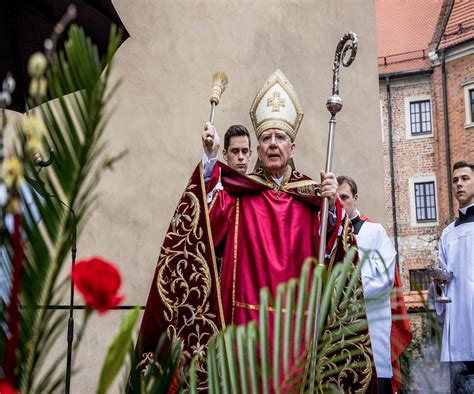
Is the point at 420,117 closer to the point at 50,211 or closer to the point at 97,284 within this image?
the point at 50,211

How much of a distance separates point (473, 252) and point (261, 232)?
2.53 meters

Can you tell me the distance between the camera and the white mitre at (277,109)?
446 cm

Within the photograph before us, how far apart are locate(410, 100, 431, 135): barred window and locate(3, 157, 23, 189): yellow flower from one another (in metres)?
32.8

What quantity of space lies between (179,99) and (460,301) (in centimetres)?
296

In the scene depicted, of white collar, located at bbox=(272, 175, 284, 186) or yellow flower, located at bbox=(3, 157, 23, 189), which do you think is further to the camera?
white collar, located at bbox=(272, 175, 284, 186)

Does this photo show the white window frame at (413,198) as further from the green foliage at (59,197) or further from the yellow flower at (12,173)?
the yellow flower at (12,173)

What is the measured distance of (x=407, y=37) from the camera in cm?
3253

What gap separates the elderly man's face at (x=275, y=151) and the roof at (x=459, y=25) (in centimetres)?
2655

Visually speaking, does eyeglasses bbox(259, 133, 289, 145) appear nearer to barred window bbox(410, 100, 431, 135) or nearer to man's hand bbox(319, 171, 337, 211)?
man's hand bbox(319, 171, 337, 211)

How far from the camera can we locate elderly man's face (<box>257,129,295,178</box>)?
429 cm

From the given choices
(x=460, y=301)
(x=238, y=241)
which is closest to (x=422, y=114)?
(x=460, y=301)

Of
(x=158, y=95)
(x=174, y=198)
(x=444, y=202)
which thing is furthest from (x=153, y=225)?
(x=444, y=202)

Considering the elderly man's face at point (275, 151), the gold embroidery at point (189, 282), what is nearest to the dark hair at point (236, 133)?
the elderly man's face at point (275, 151)

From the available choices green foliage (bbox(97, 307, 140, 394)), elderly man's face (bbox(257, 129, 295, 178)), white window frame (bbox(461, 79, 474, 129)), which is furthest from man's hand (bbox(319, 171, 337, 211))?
white window frame (bbox(461, 79, 474, 129))
